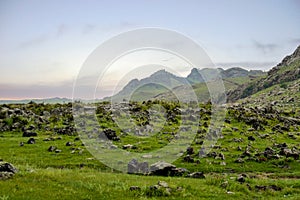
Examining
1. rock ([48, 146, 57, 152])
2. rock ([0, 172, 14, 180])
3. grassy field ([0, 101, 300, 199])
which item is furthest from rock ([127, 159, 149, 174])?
rock ([48, 146, 57, 152])

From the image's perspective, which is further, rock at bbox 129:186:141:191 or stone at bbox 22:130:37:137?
stone at bbox 22:130:37:137

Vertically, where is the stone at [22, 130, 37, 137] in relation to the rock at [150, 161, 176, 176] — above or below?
above

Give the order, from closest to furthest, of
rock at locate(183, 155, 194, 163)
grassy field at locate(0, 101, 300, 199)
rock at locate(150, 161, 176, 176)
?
grassy field at locate(0, 101, 300, 199), rock at locate(150, 161, 176, 176), rock at locate(183, 155, 194, 163)

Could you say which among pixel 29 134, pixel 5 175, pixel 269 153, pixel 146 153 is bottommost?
pixel 146 153

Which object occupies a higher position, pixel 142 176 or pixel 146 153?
pixel 146 153

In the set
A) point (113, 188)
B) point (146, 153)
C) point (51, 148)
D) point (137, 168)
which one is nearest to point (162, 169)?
point (137, 168)

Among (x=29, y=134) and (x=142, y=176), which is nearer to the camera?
(x=142, y=176)

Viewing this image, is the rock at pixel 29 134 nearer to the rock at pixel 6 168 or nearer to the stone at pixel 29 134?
the stone at pixel 29 134

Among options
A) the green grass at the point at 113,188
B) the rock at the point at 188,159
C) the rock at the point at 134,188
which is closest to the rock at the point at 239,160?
the rock at the point at 188,159

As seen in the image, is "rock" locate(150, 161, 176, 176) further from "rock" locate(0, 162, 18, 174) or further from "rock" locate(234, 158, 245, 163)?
"rock" locate(0, 162, 18, 174)

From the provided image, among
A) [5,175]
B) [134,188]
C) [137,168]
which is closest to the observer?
[134,188]

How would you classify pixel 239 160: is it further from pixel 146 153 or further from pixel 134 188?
pixel 134 188

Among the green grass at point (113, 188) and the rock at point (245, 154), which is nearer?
the green grass at point (113, 188)

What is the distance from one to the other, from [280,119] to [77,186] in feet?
200
